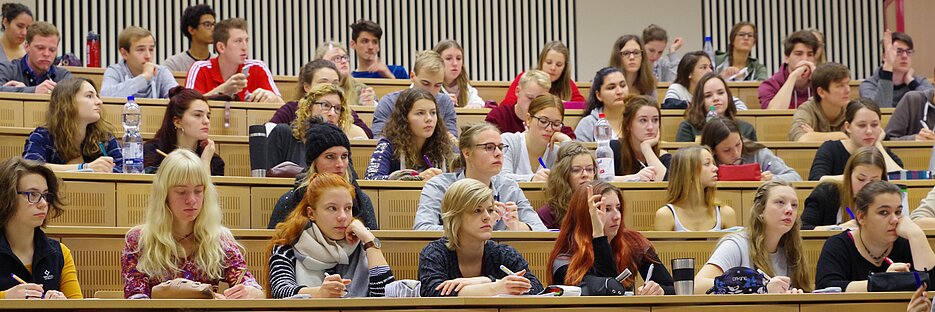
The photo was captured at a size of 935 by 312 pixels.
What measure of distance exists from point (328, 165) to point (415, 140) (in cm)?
98

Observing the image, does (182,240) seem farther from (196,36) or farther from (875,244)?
(196,36)

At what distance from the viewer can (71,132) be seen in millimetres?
5207

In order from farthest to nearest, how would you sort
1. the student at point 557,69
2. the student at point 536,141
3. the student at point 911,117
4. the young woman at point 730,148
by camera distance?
1. the student at point 557,69
2. the student at point 911,117
3. the young woman at point 730,148
4. the student at point 536,141

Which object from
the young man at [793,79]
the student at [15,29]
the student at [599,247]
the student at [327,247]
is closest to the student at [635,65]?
the young man at [793,79]

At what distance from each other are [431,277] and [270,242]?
538 millimetres

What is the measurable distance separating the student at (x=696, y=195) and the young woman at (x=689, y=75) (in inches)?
83.3

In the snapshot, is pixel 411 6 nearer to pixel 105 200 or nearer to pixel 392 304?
pixel 105 200

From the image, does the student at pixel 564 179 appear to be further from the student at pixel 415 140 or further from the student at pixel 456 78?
the student at pixel 456 78

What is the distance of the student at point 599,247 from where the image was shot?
4273mm

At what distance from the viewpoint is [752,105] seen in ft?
26.5

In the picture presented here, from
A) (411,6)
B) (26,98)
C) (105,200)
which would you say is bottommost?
(105,200)

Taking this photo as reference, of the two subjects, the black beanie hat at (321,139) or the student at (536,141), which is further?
the student at (536,141)

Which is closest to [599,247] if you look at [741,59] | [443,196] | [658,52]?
[443,196]

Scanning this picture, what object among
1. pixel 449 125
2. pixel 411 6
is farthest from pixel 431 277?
pixel 411 6
